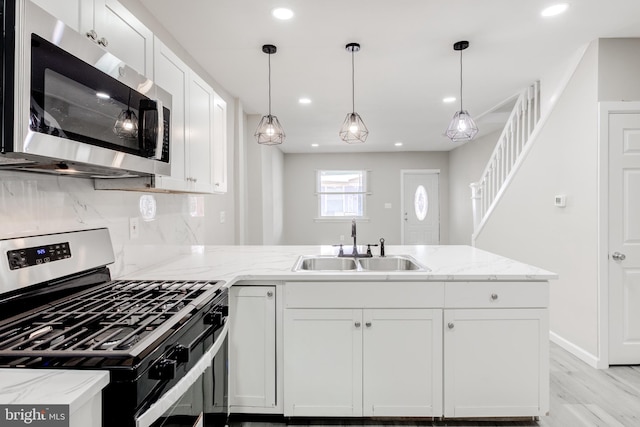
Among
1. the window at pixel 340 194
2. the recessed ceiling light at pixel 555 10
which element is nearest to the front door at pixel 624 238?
the recessed ceiling light at pixel 555 10

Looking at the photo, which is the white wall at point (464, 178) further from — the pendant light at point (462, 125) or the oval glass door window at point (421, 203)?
the pendant light at point (462, 125)

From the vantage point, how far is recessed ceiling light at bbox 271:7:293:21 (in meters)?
2.32

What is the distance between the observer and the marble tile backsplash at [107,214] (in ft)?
4.17

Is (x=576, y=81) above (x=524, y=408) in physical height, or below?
above

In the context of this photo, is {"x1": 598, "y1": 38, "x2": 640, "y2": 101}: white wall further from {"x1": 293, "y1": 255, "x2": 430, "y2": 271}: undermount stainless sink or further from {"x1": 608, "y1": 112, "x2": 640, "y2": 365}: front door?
{"x1": 293, "y1": 255, "x2": 430, "y2": 271}: undermount stainless sink

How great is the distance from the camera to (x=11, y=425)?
715 mm

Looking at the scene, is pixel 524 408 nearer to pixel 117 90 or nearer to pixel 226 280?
pixel 226 280

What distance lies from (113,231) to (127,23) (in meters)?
0.98

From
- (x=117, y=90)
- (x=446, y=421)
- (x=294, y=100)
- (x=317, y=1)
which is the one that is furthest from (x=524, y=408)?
(x=294, y=100)

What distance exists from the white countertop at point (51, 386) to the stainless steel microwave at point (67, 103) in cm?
52

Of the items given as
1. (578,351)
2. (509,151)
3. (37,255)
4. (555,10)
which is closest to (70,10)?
(37,255)

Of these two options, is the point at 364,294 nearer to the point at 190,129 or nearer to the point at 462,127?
the point at 190,129

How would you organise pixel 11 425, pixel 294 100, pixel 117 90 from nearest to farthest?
pixel 11 425 < pixel 117 90 < pixel 294 100

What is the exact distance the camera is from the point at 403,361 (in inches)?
75.4
